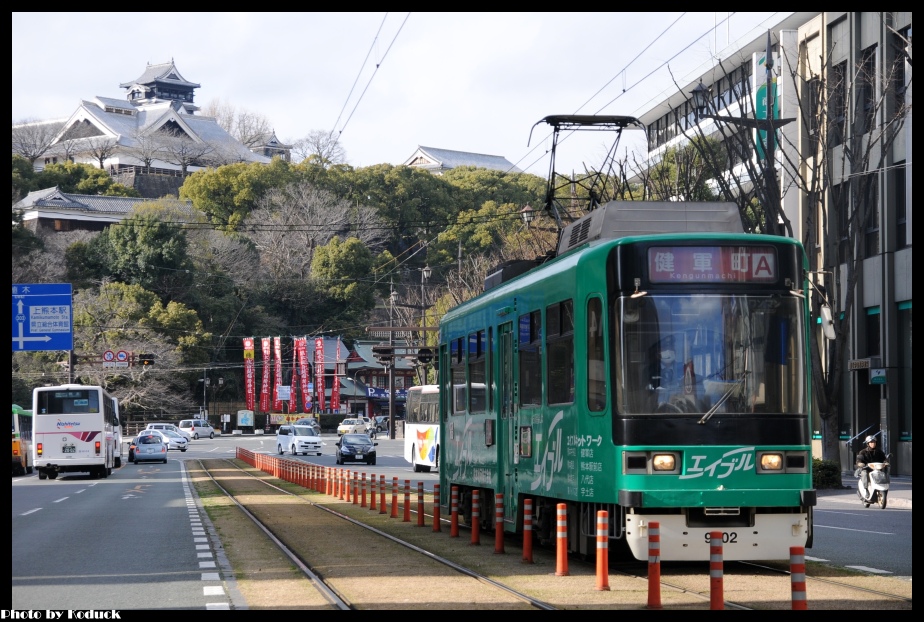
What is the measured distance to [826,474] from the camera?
2858cm

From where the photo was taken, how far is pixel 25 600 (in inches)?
453

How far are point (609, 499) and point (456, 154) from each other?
118 m

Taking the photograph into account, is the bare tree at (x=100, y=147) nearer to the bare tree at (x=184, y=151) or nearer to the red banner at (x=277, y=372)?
the bare tree at (x=184, y=151)

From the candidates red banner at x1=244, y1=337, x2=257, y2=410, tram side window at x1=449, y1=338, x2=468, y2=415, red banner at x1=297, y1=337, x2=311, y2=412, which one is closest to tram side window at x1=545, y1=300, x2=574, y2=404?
tram side window at x1=449, y1=338, x2=468, y2=415

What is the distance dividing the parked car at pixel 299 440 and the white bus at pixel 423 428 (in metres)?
16.2

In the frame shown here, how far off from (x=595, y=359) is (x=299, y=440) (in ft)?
166

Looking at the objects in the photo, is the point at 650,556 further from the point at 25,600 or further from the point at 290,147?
the point at 290,147

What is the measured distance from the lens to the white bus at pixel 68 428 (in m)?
42.3

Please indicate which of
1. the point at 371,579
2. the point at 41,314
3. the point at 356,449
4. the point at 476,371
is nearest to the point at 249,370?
the point at 356,449

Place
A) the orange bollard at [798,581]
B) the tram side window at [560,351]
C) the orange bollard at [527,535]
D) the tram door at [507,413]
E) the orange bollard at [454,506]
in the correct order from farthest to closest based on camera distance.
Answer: the orange bollard at [454,506]
the tram door at [507,413]
the orange bollard at [527,535]
the tram side window at [560,351]
the orange bollard at [798,581]

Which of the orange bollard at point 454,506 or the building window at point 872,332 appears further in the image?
the building window at point 872,332

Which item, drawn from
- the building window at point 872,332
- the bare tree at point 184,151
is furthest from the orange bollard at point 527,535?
the bare tree at point 184,151

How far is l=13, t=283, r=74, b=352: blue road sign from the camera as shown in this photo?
38.8m

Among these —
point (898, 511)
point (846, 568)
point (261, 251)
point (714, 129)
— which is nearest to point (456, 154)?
point (261, 251)
